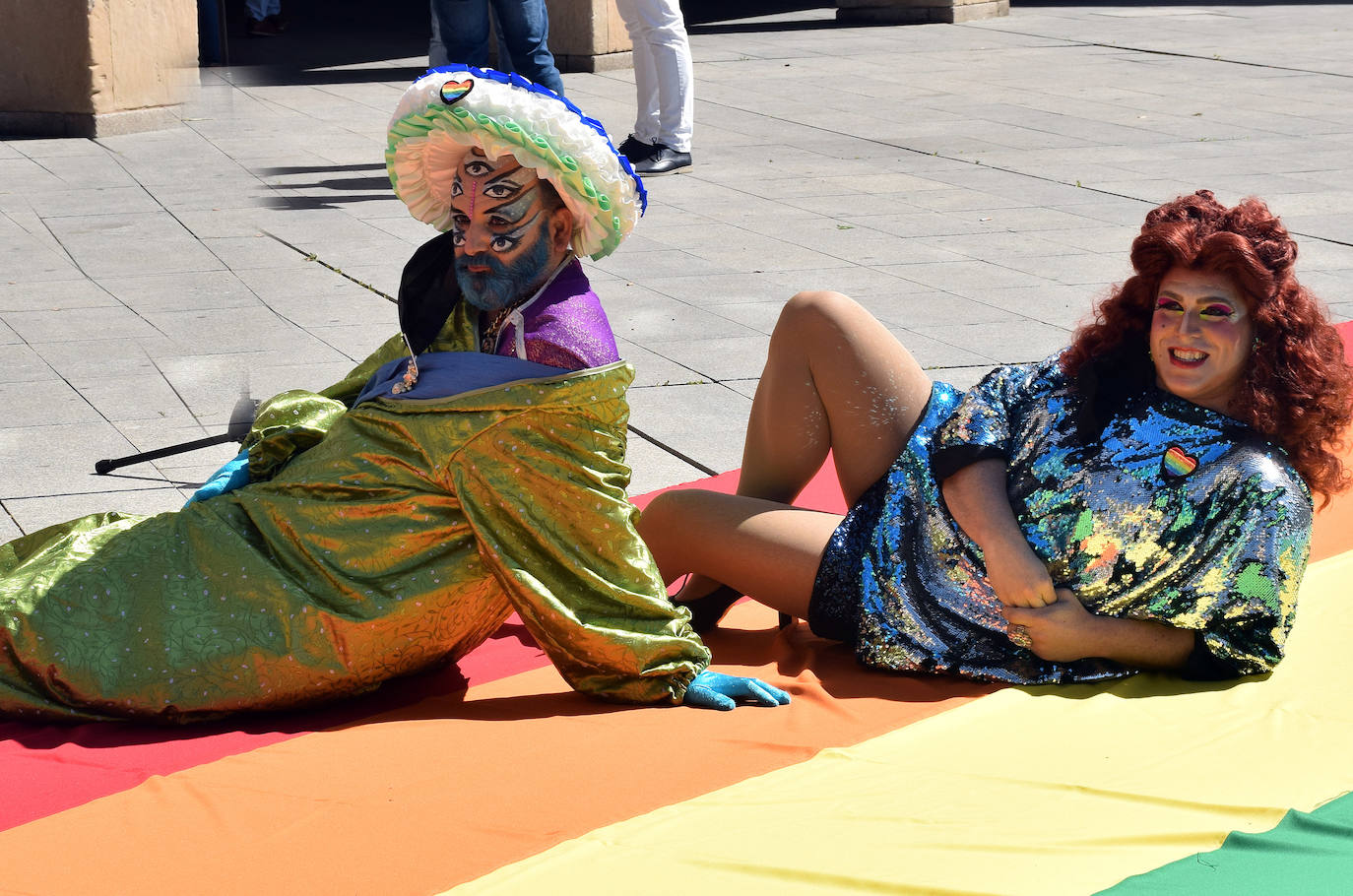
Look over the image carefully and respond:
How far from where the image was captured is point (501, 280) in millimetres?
3047

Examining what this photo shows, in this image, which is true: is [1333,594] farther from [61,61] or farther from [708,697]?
[61,61]

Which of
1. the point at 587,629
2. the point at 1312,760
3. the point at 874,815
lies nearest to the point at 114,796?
the point at 587,629

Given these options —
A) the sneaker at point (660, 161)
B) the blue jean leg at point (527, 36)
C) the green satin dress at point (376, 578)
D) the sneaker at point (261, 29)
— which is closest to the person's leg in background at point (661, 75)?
the sneaker at point (660, 161)

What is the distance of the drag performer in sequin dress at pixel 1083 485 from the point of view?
2.87 meters

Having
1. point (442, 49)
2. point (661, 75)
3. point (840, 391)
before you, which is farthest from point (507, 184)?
point (442, 49)

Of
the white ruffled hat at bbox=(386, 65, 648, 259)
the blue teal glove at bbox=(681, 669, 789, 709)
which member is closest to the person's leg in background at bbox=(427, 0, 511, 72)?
the white ruffled hat at bbox=(386, 65, 648, 259)

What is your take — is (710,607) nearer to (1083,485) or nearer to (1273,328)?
(1083,485)

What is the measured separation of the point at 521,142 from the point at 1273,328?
140cm

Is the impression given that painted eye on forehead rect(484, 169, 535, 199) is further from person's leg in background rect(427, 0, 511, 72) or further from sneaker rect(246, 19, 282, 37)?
sneaker rect(246, 19, 282, 37)

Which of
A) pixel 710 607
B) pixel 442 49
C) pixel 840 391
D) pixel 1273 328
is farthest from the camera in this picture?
pixel 442 49

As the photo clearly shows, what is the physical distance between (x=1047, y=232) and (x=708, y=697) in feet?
17.5

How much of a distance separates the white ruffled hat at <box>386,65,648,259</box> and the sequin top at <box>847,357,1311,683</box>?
0.79 meters

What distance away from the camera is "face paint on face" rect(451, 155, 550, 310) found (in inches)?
119

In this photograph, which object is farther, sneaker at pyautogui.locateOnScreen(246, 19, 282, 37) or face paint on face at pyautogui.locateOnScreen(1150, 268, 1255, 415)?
sneaker at pyautogui.locateOnScreen(246, 19, 282, 37)
